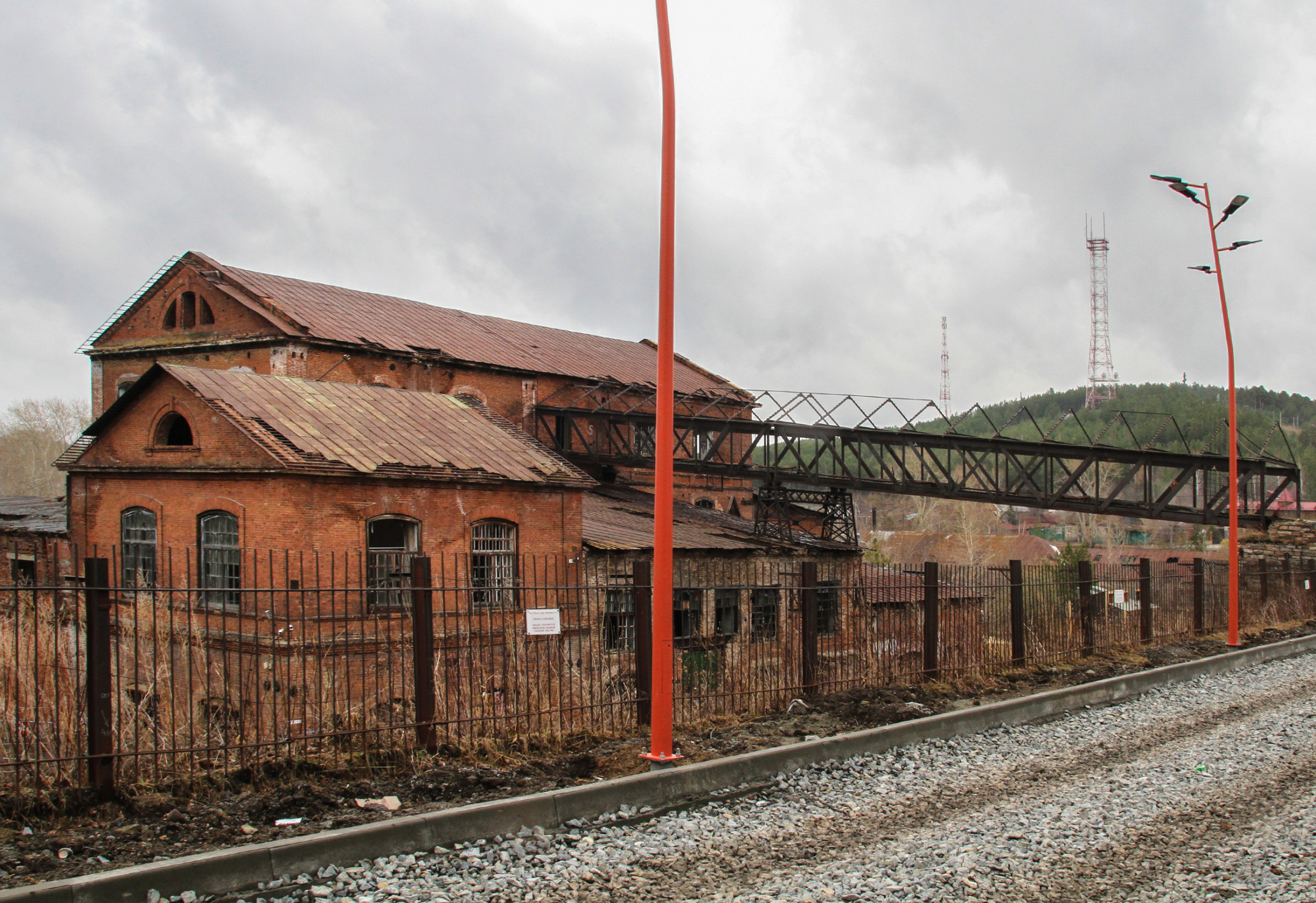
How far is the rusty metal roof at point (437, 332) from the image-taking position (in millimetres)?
29391

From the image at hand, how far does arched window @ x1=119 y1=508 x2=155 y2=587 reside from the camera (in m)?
20.3

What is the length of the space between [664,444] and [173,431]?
15.6 m

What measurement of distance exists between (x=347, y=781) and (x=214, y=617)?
1299cm

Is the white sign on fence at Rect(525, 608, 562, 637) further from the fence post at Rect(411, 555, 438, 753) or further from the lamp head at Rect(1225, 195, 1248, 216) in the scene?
the lamp head at Rect(1225, 195, 1248, 216)

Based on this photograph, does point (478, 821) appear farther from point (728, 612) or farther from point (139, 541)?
point (728, 612)

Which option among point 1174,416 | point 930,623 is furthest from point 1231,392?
point 1174,416

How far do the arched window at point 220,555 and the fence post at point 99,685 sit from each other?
40.8 ft

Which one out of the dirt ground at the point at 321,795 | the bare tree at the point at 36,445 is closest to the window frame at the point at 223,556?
the dirt ground at the point at 321,795

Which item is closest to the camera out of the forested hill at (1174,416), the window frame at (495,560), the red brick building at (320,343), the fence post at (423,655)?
the fence post at (423,655)

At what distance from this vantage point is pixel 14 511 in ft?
95.5

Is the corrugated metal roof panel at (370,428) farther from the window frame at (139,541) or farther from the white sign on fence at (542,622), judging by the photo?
the white sign on fence at (542,622)

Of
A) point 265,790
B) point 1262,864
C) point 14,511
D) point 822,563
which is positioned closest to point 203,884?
point 265,790

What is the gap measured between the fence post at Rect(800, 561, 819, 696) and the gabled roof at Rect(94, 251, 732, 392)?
20091mm

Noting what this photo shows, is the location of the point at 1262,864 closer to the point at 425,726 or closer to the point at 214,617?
the point at 425,726
